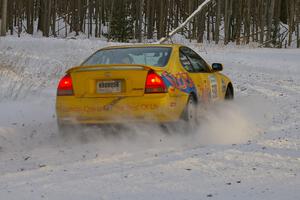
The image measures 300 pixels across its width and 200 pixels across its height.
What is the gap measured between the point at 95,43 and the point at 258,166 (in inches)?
723

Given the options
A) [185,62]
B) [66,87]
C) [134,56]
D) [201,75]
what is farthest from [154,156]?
[201,75]

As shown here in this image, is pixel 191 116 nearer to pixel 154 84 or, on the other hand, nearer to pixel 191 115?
pixel 191 115

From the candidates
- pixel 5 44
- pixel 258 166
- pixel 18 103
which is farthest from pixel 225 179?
pixel 5 44

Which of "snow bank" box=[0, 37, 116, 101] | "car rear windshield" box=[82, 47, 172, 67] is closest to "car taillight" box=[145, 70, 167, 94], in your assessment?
"car rear windshield" box=[82, 47, 172, 67]

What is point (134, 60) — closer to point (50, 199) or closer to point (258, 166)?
point (258, 166)

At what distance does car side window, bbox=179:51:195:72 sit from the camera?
7509mm

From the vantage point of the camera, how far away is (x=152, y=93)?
21.2 ft

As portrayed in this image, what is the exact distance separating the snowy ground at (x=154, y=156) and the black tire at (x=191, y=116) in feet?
0.64

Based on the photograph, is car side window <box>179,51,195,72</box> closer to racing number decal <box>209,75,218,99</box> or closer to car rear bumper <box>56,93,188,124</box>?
racing number decal <box>209,75,218,99</box>

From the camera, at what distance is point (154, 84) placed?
21.3ft

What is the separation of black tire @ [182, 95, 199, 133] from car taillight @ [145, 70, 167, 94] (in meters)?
0.56

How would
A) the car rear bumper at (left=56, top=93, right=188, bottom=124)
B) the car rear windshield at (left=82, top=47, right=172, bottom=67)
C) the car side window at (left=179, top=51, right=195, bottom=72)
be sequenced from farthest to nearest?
the car side window at (left=179, top=51, right=195, bottom=72), the car rear windshield at (left=82, top=47, right=172, bottom=67), the car rear bumper at (left=56, top=93, right=188, bottom=124)

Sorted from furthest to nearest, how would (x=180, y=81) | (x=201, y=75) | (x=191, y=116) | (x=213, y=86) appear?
(x=213, y=86)
(x=201, y=75)
(x=191, y=116)
(x=180, y=81)

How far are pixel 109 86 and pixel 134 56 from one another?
987mm
